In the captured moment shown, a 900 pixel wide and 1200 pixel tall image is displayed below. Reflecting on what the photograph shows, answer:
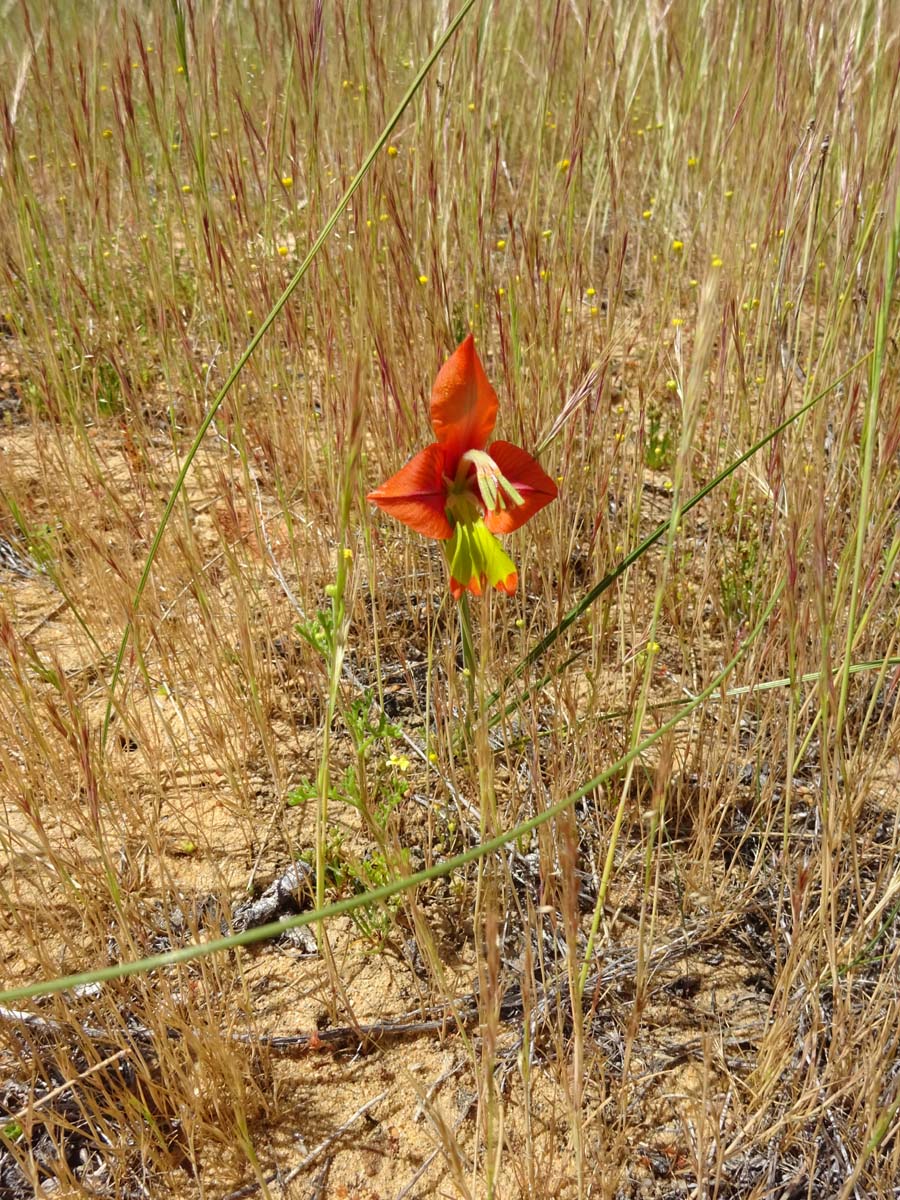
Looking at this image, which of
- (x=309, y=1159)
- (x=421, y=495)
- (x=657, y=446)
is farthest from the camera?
(x=657, y=446)

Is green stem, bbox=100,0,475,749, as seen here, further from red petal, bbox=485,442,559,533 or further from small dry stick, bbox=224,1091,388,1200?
small dry stick, bbox=224,1091,388,1200

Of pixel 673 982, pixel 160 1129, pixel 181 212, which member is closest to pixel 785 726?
pixel 673 982

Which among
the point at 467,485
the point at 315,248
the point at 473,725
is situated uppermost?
the point at 315,248

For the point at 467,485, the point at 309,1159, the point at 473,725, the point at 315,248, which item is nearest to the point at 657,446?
the point at 473,725

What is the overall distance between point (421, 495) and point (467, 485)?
0.09 metres

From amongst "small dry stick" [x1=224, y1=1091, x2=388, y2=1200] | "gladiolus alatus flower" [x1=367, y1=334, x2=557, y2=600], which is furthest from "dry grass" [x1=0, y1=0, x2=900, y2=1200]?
"gladiolus alatus flower" [x1=367, y1=334, x2=557, y2=600]

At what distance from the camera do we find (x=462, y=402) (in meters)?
1.03

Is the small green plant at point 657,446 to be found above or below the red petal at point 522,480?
below

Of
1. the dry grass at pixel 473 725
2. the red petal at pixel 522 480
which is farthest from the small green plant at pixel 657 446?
the red petal at pixel 522 480

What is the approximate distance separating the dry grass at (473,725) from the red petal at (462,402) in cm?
13

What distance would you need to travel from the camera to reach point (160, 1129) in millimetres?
1179

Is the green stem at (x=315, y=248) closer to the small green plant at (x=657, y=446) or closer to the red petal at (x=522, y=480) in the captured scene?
the red petal at (x=522, y=480)

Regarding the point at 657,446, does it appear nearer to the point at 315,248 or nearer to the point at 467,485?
the point at 467,485

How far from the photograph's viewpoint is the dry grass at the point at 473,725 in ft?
3.55
